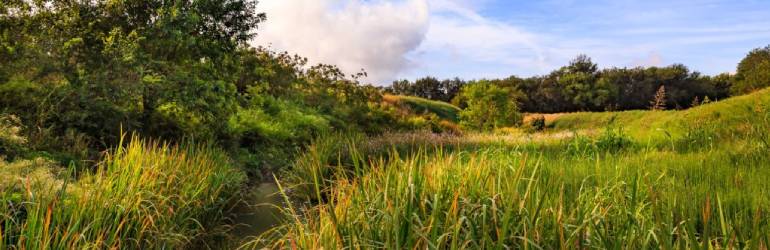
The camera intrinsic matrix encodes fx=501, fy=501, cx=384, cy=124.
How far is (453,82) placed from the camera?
59688 mm

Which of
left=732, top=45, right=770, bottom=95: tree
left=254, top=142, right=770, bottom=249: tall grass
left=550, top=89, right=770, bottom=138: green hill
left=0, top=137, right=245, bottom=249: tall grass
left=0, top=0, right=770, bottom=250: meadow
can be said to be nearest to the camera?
left=254, top=142, right=770, bottom=249: tall grass

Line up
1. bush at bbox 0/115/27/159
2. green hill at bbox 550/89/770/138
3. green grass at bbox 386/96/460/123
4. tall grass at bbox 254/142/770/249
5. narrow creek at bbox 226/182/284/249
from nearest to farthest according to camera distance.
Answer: tall grass at bbox 254/142/770/249 → narrow creek at bbox 226/182/284/249 → bush at bbox 0/115/27/159 → green hill at bbox 550/89/770/138 → green grass at bbox 386/96/460/123

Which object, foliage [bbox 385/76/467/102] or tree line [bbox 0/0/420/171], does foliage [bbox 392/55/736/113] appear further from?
tree line [bbox 0/0/420/171]

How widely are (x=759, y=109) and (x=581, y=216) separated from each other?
813 cm

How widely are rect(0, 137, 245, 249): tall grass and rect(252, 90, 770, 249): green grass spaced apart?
35.7 inches

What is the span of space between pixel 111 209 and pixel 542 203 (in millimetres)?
3027

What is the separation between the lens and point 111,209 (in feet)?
12.1

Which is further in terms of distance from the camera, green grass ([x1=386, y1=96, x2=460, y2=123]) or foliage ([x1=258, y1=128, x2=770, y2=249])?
green grass ([x1=386, y1=96, x2=460, y2=123])

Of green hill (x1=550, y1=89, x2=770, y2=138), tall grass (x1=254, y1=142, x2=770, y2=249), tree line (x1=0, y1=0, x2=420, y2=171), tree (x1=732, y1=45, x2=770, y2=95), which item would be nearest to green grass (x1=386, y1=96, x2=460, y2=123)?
tree (x1=732, y1=45, x2=770, y2=95)

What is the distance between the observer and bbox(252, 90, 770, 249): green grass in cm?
243

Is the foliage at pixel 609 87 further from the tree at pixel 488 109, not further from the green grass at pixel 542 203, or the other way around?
the green grass at pixel 542 203

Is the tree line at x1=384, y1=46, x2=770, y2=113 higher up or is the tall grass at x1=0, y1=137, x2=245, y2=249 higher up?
the tree line at x1=384, y1=46, x2=770, y2=113

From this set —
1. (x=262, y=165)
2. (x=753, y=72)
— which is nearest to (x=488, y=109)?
(x=262, y=165)

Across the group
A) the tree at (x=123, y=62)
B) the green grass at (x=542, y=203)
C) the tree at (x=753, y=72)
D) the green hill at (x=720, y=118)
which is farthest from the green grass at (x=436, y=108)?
the green grass at (x=542, y=203)
